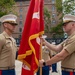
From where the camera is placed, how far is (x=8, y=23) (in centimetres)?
472

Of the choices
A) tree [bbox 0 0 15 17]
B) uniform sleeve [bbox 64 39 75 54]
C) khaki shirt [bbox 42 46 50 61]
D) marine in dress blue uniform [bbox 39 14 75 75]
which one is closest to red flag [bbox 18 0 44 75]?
marine in dress blue uniform [bbox 39 14 75 75]

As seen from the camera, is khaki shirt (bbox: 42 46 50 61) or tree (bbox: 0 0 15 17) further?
tree (bbox: 0 0 15 17)

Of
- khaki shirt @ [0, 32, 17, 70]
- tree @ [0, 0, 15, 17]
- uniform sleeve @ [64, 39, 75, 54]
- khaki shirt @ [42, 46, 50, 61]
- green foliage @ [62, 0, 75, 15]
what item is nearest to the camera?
uniform sleeve @ [64, 39, 75, 54]

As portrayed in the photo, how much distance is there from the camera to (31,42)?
4.24m

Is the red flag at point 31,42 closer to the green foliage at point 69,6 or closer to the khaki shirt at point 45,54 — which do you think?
the khaki shirt at point 45,54

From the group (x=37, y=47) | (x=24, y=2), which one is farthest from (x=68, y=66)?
(x=24, y=2)

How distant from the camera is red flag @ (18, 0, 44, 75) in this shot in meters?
4.23

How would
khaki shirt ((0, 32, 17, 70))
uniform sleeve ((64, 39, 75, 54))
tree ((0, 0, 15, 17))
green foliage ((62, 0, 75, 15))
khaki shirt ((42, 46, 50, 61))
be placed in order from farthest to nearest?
green foliage ((62, 0, 75, 15))
tree ((0, 0, 15, 17))
khaki shirt ((42, 46, 50, 61))
khaki shirt ((0, 32, 17, 70))
uniform sleeve ((64, 39, 75, 54))

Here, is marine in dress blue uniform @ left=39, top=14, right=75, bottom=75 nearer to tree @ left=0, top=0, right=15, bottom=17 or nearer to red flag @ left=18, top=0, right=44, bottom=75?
red flag @ left=18, top=0, right=44, bottom=75

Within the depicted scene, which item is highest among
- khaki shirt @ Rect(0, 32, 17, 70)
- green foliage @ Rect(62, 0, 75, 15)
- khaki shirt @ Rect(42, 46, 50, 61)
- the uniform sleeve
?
the uniform sleeve

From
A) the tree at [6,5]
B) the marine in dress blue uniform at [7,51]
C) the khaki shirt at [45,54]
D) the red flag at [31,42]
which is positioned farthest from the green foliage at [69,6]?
the red flag at [31,42]

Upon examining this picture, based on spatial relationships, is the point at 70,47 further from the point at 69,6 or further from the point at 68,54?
the point at 69,6

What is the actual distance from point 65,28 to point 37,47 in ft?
1.78

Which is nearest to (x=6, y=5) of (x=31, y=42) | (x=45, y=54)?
(x=45, y=54)
